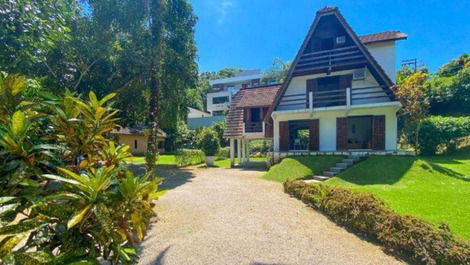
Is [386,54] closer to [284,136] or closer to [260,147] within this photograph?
[284,136]

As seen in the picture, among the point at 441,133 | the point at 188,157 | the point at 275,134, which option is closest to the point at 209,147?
the point at 188,157

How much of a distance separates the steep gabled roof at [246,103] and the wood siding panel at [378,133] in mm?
7160

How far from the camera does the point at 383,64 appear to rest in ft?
57.9

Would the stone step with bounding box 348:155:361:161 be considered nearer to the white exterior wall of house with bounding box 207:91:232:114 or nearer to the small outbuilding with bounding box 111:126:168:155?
the small outbuilding with bounding box 111:126:168:155

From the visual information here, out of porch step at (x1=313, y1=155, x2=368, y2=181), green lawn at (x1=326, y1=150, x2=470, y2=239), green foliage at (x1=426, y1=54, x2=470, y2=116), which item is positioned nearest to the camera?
green lawn at (x1=326, y1=150, x2=470, y2=239)

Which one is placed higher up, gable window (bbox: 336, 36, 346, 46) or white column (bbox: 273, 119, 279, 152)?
gable window (bbox: 336, 36, 346, 46)

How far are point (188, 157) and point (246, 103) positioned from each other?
22.4 feet

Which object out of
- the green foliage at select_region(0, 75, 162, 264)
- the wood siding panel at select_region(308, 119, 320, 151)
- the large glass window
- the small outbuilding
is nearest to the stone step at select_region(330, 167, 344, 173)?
the wood siding panel at select_region(308, 119, 320, 151)

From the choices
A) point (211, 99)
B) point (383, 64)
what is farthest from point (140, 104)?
point (211, 99)

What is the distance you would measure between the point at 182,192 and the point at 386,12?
16.6 meters

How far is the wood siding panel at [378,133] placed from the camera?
14.2 m

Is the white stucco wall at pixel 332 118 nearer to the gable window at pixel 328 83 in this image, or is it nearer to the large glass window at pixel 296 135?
the large glass window at pixel 296 135

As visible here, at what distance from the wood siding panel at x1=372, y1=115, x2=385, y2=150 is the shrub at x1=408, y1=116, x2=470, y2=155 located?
3.37 meters

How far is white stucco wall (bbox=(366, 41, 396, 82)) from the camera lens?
17.4m
